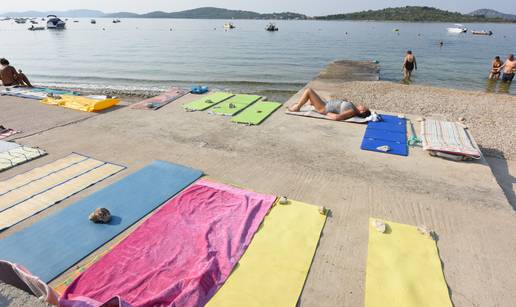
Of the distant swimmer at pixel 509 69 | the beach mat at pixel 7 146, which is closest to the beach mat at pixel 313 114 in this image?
the beach mat at pixel 7 146

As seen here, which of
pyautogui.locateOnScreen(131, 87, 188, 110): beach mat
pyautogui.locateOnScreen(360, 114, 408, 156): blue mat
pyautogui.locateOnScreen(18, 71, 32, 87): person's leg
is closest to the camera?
pyautogui.locateOnScreen(360, 114, 408, 156): blue mat

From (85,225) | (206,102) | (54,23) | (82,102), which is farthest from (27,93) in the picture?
(54,23)

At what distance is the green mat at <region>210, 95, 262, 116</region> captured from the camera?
909 cm

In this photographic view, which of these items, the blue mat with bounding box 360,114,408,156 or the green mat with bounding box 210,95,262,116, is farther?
the green mat with bounding box 210,95,262,116

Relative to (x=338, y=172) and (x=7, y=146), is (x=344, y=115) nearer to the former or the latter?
(x=338, y=172)

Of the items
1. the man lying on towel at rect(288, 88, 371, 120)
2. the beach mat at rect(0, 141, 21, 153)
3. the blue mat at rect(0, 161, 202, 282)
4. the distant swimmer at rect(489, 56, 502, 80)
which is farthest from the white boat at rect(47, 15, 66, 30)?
the distant swimmer at rect(489, 56, 502, 80)

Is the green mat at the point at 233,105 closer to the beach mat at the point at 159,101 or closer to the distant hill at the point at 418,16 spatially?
Answer: the beach mat at the point at 159,101

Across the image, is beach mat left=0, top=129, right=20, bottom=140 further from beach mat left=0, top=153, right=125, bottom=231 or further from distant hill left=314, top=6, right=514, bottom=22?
distant hill left=314, top=6, right=514, bottom=22

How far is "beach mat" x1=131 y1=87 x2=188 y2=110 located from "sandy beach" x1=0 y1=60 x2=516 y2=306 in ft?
1.11

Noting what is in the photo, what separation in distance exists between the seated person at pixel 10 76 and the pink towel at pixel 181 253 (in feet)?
40.3

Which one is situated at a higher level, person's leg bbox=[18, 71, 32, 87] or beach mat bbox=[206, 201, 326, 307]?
person's leg bbox=[18, 71, 32, 87]

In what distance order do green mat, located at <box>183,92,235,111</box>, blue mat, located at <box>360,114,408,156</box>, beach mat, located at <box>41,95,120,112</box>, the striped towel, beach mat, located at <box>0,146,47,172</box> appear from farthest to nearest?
green mat, located at <box>183,92,235,111</box> → beach mat, located at <box>41,95,120,112</box> → blue mat, located at <box>360,114,408,156</box> → the striped towel → beach mat, located at <box>0,146,47,172</box>

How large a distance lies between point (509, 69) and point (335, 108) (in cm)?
1543

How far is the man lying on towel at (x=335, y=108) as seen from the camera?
8391mm
